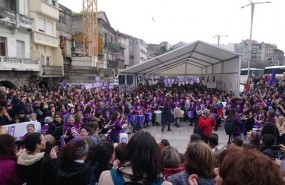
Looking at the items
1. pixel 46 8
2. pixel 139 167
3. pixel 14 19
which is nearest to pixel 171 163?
pixel 139 167

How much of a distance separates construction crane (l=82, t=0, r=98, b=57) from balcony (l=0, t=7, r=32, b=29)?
63.0 ft

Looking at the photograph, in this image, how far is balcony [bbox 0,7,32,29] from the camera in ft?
71.7

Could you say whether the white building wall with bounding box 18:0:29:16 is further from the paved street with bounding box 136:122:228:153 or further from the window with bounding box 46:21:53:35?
the paved street with bounding box 136:122:228:153

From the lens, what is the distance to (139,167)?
7.41 feet

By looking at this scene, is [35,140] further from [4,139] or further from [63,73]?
[63,73]

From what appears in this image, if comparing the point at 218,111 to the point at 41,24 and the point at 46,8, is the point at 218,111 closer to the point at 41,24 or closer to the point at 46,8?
the point at 41,24

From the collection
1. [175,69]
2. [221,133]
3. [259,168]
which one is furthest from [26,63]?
[259,168]

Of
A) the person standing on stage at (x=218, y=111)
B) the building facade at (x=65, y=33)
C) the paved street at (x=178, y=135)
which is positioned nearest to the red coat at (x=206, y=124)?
the paved street at (x=178, y=135)

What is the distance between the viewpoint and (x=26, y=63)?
24.6 m

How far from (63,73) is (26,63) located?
23.5ft

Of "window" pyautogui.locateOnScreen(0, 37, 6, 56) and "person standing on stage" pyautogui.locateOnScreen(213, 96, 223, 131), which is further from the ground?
"window" pyautogui.locateOnScreen(0, 37, 6, 56)

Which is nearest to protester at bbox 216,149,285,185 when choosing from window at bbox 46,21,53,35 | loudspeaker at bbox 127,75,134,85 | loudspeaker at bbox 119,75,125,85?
loudspeaker at bbox 119,75,125,85

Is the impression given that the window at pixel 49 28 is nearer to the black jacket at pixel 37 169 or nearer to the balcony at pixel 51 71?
the balcony at pixel 51 71

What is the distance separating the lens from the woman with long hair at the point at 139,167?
7.34 ft
